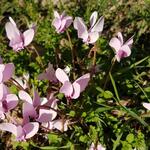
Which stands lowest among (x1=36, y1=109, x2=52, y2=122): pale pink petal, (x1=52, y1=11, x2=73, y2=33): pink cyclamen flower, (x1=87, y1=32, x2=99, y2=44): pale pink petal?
(x1=36, y1=109, x2=52, y2=122): pale pink petal

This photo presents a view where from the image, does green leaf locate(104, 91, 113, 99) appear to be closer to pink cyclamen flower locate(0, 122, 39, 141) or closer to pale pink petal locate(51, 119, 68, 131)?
pale pink petal locate(51, 119, 68, 131)

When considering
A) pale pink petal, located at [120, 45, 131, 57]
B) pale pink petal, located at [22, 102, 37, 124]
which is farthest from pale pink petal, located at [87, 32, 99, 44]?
pale pink petal, located at [22, 102, 37, 124]

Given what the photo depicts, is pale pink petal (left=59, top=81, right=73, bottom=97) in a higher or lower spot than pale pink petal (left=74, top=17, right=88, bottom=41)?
lower

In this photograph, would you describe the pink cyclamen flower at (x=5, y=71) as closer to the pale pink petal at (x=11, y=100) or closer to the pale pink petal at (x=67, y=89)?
the pale pink petal at (x=11, y=100)

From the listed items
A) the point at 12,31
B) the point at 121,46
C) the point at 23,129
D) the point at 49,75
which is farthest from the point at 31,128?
the point at 121,46

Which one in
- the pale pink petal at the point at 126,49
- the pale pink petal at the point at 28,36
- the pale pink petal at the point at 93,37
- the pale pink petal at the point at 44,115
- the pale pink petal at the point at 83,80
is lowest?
the pale pink petal at the point at 44,115

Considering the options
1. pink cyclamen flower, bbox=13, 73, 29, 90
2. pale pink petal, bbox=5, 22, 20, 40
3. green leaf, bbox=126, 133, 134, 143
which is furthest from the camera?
pink cyclamen flower, bbox=13, 73, 29, 90

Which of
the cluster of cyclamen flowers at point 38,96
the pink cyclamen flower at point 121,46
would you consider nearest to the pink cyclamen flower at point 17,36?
the cluster of cyclamen flowers at point 38,96
